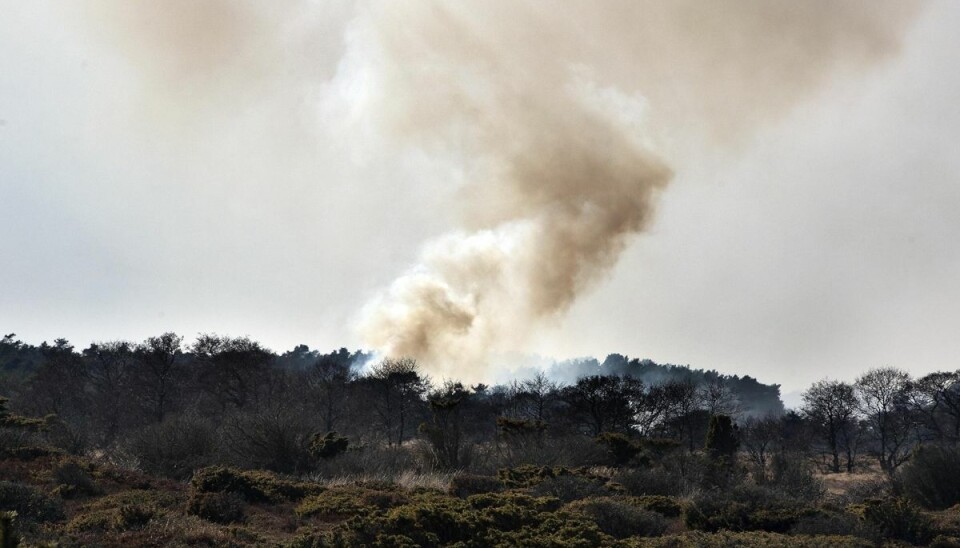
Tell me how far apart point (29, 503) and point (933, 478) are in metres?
22.6

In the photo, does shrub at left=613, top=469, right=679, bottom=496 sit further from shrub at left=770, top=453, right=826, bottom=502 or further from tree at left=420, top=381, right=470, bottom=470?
tree at left=420, top=381, right=470, bottom=470

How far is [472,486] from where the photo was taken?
54.2 ft

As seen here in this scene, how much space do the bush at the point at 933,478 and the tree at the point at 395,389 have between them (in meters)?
39.6

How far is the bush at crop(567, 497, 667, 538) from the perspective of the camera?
37.4 ft

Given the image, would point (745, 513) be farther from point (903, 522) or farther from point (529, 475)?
point (529, 475)

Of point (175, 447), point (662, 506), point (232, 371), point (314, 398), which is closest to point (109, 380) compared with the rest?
point (232, 371)

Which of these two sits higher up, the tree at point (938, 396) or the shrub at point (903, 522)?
the tree at point (938, 396)

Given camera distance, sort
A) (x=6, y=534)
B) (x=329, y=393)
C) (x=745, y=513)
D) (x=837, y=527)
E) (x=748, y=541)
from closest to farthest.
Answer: (x=6, y=534)
(x=748, y=541)
(x=837, y=527)
(x=745, y=513)
(x=329, y=393)

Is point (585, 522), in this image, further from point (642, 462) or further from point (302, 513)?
point (642, 462)

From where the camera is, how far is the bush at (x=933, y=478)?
677 inches

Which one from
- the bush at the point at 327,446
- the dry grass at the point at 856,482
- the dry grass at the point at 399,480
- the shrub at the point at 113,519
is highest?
the bush at the point at 327,446

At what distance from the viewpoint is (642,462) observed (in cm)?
2670

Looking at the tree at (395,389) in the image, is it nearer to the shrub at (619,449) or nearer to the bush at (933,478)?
the shrub at (619,449)

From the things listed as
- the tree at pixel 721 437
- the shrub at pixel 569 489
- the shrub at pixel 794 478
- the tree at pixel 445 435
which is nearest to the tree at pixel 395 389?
the tree at pixel 721 437
